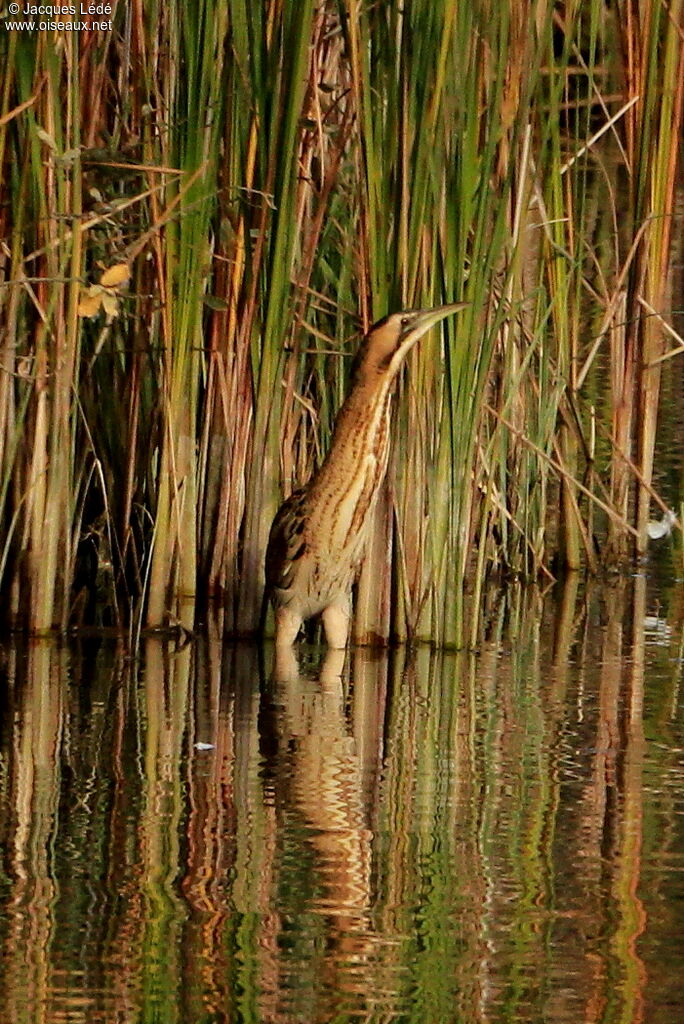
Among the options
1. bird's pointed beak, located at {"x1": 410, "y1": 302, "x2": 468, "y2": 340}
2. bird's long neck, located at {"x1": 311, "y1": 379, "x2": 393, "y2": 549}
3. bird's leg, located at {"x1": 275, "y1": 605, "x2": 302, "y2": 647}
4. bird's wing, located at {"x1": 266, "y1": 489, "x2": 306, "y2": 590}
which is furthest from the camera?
bird's leg, located at {"x1": 275, "y1": 605, "x2": 302, "y2": 647}

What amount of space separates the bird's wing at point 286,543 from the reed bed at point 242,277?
0.36 ft

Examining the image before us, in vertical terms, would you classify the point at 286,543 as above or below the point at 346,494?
below

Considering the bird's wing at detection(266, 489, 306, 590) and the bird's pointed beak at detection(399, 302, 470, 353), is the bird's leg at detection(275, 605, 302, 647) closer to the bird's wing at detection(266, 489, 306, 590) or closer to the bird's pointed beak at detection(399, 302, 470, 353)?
the bird's wing at detection(266, 489, 306, 590)

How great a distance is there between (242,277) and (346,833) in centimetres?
210

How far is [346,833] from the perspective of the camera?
14.5 ft

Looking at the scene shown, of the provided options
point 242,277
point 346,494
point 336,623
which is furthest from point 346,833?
point 242,277

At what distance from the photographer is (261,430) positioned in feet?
20.0

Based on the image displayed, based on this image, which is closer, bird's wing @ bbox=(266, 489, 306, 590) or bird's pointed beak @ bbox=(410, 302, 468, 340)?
bird's pointed beak @ bbox=(410, 302, 468, 340)

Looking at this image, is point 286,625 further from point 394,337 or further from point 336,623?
point 394,337

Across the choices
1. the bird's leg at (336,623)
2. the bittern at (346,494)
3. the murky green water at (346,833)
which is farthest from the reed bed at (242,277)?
the murky green water at (346,833)

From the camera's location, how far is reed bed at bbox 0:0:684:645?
5.77 m

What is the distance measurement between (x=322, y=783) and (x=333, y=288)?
2.16 m

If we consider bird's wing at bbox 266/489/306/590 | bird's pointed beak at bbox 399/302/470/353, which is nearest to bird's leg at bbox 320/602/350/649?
bird's wing at bbox 266/489/306/590

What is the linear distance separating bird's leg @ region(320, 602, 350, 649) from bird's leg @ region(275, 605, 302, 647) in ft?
0.24
